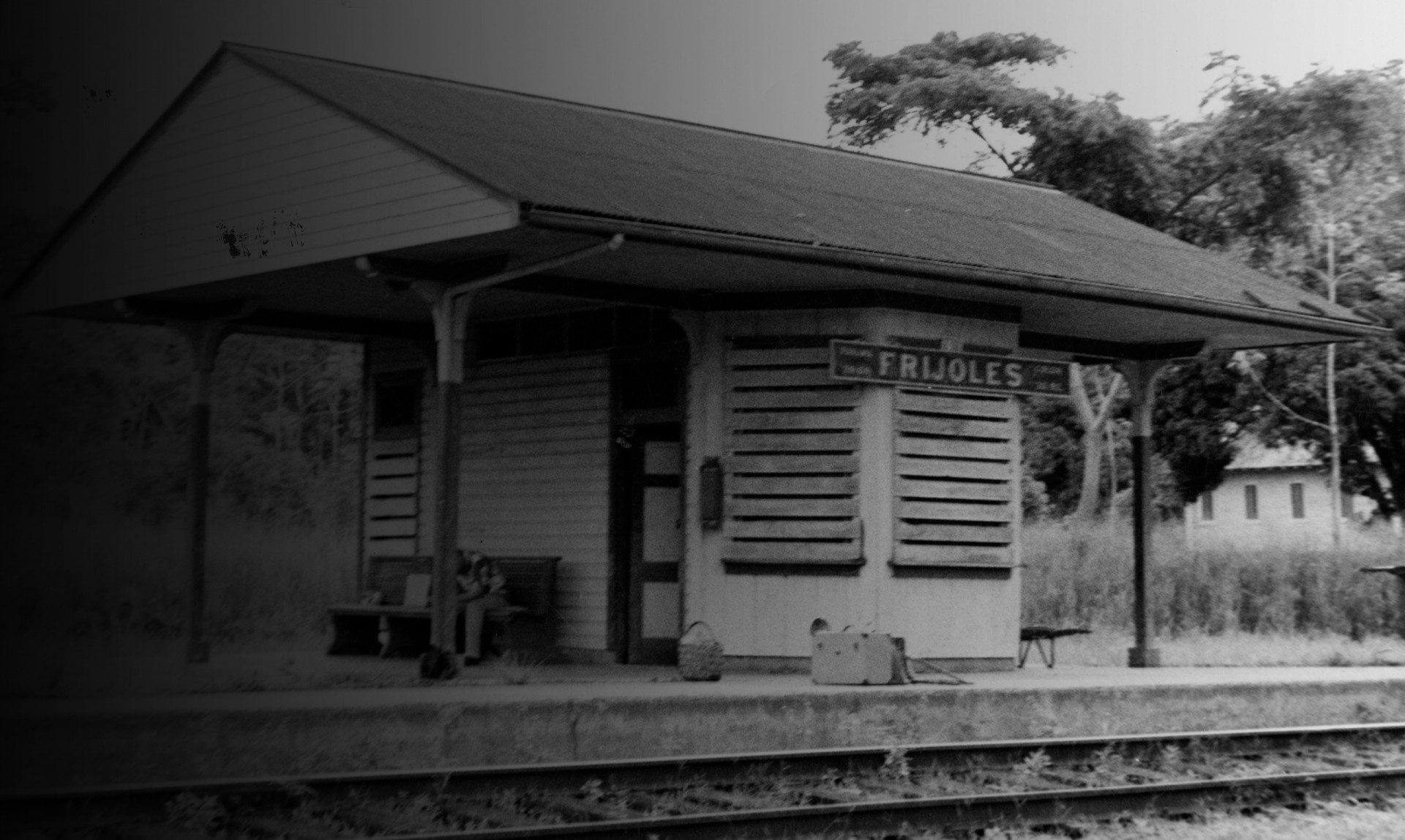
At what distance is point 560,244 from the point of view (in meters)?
11.6

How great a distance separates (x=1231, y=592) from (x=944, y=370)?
35.3 feet

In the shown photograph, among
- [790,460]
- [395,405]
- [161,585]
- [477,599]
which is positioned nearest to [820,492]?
[790,460]

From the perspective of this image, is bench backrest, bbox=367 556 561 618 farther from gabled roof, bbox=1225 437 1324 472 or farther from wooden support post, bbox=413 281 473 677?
gabled roof, bbox=1225 437 1324 472

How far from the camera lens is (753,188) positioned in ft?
45.7

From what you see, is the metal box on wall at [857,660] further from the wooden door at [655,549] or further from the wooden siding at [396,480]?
the wooden siding at [396,480]

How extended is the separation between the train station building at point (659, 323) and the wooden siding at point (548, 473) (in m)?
0.03

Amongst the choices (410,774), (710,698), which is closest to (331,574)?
(710,698)

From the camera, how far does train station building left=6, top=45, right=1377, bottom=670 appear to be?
40.1ft

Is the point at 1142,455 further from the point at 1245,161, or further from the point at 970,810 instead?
the point at 1245,161

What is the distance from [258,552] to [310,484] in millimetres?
15525

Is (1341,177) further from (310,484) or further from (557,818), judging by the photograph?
(557,818)

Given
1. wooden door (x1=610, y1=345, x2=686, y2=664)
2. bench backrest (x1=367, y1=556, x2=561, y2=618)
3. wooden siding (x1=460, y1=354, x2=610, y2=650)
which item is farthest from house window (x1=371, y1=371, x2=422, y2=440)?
wooden door (x1=610, y1=345, x2=686, y2=664)

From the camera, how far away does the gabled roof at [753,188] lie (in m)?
12.0

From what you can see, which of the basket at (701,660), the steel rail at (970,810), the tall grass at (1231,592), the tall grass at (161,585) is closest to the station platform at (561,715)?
the basket at (701,660)
